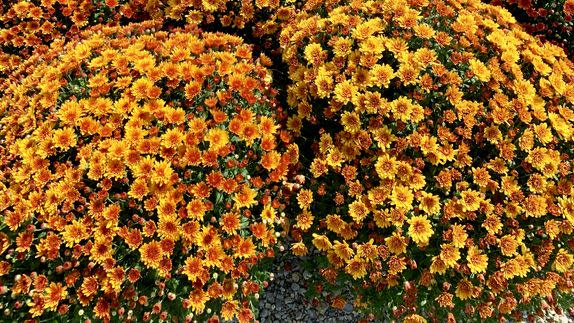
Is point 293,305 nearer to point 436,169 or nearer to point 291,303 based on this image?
point 291,303

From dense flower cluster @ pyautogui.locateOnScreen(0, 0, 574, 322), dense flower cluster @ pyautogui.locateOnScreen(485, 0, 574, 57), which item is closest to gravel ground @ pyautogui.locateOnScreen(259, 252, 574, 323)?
dense flower cluster @ pyautogui.locateOnScreen(0, 0, 574, 322)

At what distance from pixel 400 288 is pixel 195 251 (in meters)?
1.54

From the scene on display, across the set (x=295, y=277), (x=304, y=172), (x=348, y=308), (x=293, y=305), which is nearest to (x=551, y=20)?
(x=304, y=172)

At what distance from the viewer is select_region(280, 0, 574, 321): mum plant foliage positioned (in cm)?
329

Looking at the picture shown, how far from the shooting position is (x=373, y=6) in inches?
157

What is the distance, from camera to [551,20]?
201 inches

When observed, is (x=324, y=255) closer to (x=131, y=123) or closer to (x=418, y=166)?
(x=418, y=166)

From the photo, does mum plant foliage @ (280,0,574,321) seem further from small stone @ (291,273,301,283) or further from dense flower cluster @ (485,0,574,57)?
dense flower cluster @ (485,0,574,57)

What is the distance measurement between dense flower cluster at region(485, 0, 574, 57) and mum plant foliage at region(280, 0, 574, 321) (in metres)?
1.48

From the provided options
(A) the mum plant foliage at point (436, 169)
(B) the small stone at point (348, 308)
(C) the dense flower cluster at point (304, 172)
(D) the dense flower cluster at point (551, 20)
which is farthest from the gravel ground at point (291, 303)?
(D) the dense flower cluster at point (551, 20)

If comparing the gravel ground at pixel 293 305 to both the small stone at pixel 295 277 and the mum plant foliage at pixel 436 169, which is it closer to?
the small stone at pixel 295 277

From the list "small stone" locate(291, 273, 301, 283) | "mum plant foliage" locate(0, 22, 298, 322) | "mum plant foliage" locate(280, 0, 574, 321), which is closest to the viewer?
"mum plant foliage" locate(0, 22, 298, 322)

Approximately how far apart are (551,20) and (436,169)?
9.52 feet

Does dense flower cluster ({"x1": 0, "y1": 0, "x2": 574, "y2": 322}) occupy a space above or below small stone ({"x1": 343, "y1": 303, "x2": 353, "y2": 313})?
above
